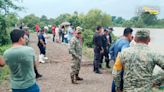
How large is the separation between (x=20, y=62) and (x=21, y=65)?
0.06m

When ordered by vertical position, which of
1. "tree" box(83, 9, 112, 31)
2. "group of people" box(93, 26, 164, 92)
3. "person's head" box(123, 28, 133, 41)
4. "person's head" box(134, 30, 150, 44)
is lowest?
"tree" box(83, 9, 112, 31)

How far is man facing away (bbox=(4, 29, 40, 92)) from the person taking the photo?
18.1 feet

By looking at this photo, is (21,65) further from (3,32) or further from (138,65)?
(3,32)

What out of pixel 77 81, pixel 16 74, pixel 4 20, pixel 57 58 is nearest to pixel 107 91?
pixel 77 81

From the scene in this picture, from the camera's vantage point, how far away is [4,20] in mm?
21141

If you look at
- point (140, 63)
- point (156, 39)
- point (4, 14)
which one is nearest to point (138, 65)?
point (140, 63)

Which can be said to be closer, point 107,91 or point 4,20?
point 107,91

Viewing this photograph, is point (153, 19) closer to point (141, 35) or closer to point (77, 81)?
point (77, 81)

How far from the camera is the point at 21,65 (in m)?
5.58

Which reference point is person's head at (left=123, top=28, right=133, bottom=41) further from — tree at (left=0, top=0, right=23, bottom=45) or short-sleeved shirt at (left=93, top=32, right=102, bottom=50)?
tree at (left=0, top=0, right=23, bottom=45)

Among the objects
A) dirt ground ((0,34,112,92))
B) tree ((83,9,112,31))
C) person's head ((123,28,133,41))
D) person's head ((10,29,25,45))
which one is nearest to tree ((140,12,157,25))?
dirt ground ((0,34,112,92))

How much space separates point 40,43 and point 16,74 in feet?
32.9

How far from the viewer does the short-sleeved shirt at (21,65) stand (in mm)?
5512

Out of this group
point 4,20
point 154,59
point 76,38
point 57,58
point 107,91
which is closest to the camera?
point 154,59
